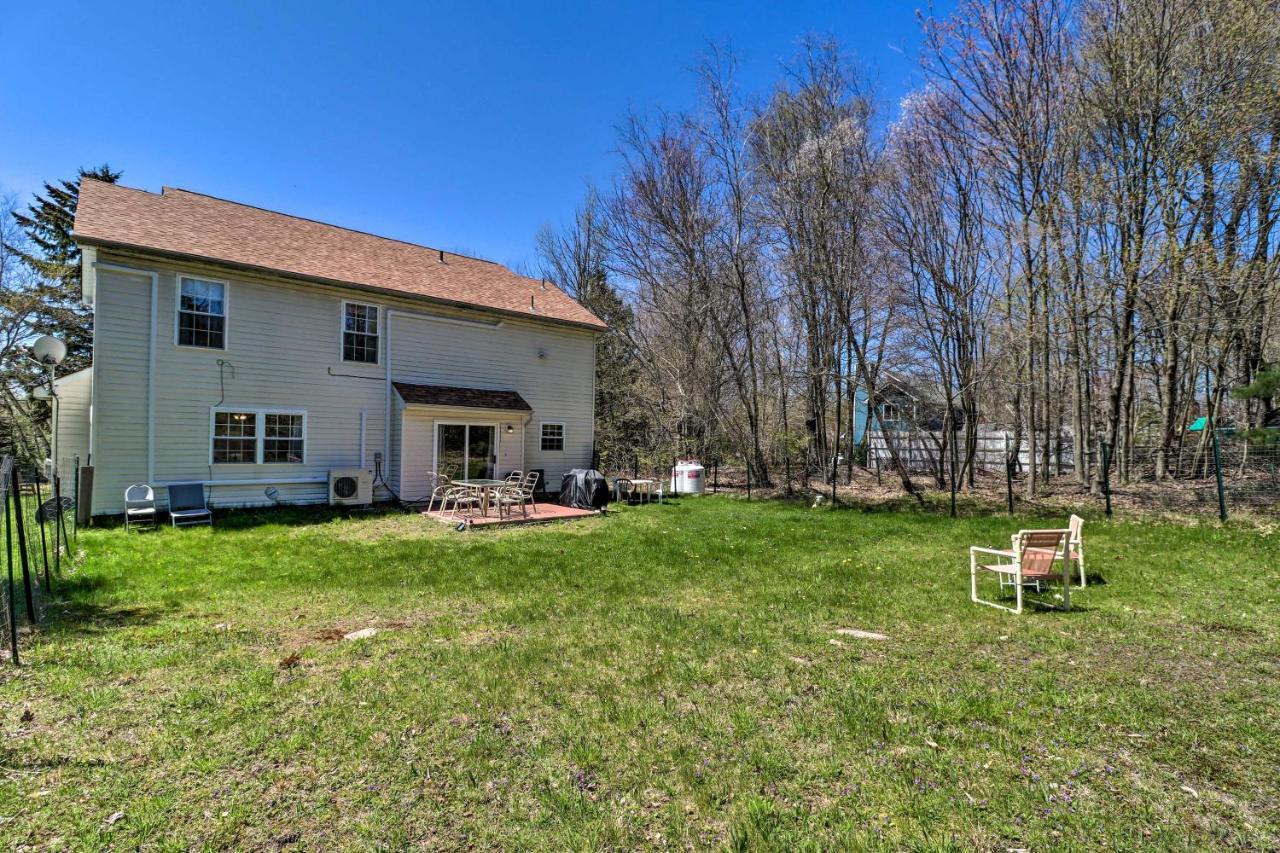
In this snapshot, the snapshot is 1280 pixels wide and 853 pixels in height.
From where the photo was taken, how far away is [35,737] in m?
2.95

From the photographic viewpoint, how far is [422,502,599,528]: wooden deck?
11.1 meters

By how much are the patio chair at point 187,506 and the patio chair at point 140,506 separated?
0.29 meters

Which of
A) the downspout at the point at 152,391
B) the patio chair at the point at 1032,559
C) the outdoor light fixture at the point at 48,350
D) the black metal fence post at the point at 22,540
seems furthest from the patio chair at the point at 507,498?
the patio chair at the point at 1032,559

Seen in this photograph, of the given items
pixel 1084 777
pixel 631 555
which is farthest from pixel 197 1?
pixel 1084 777

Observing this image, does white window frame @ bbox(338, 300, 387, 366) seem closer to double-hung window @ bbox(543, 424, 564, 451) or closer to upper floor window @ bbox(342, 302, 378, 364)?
upper floor window @ bbox(342, 302, 378, 364)

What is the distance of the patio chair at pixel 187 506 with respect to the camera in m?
10.4

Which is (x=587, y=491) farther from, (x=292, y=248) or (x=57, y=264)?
(x=57, y=264)

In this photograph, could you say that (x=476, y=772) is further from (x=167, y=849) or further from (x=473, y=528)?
(x=473, y=528)

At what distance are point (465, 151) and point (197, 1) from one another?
8.88 meters

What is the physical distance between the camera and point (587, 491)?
45.0ft

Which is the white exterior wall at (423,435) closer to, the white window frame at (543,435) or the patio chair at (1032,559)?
the white window frame at (543,435)

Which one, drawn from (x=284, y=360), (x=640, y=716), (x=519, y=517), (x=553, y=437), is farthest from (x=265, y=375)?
(x=640, y=716)

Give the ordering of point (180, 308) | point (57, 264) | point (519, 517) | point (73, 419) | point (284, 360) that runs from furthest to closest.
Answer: point (57, 264) < point (284, 360) < point (519, 517) < point (73, 419) < point (180, 308)

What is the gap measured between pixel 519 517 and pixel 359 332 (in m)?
6.15
